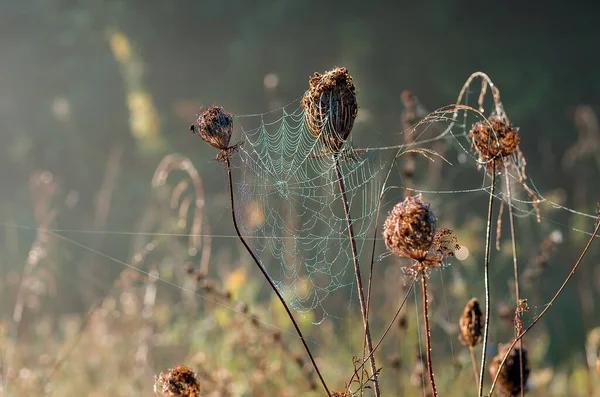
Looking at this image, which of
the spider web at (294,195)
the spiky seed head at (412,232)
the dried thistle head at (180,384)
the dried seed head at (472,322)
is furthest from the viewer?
the spider web at (294,195)

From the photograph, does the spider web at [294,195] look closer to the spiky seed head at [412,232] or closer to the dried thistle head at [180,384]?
the spiky seed head at [412,232]

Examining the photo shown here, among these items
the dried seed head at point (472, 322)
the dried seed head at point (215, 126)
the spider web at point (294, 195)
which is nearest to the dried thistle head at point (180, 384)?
the spider web at point (294, 195)

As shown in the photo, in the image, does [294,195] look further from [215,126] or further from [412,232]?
[412,232]

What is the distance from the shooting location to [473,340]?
1359 mm

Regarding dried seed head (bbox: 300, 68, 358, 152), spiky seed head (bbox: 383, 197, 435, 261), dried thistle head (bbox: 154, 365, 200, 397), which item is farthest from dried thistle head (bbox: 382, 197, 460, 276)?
dried thistle head (bbox: 154, 365, 200, 397)

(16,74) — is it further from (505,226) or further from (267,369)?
(267,369)

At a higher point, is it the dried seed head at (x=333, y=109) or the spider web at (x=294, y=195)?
the spider web at (x=294, y=195)

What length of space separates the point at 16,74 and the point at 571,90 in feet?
17.3

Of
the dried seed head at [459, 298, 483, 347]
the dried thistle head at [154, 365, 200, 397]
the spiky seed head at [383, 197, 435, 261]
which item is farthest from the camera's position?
the dried seed head at [459, 298, 483, 347]

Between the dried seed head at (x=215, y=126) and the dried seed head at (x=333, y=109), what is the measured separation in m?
0.14

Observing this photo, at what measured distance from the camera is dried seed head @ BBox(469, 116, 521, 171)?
1.23 m

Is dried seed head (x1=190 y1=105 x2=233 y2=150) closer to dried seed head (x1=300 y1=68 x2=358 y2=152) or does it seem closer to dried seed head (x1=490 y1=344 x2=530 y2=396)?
dried seed head (x1=300 y1=68 x2=358 y2=152)

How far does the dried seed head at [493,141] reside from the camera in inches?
48.5

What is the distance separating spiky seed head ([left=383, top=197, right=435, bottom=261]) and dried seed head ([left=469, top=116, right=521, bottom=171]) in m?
0.20
